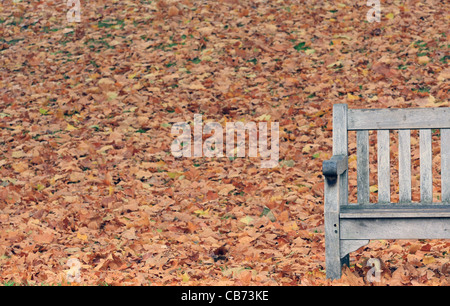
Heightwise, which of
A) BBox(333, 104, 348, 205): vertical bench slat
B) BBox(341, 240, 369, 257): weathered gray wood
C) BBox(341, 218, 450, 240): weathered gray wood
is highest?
BBox(333, 104, 348, 205): vertical bench slat

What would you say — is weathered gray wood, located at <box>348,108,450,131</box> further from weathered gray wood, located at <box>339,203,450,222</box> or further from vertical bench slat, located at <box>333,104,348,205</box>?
weathered gray wood, located at <box>339,203,450,222</box>

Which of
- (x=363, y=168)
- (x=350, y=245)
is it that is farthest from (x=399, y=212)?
(x=363, y=168)

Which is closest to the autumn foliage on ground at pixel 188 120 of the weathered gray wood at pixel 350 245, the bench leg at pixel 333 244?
the bench leg at pixel 333 244

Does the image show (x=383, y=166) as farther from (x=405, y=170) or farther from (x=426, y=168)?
(x=426, y=168)

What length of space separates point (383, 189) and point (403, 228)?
0.48 meters

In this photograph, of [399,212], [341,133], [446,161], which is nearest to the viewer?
[399,212]

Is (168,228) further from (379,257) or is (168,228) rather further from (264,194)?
(379,257)

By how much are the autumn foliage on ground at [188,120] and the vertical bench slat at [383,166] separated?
511 millimetres

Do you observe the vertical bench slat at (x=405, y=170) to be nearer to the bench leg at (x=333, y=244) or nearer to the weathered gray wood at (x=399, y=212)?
the weathered gray wood at (x=399, y=212)

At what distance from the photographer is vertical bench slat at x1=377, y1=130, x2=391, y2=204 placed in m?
4.09

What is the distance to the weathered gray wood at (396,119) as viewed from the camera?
3994 millimetres

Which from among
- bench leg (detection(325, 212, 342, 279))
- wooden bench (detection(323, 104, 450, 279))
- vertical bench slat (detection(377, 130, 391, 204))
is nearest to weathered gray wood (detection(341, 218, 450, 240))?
wooden bench (detection(323, 104, 450, 279))

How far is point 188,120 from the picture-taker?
23.0 ft
